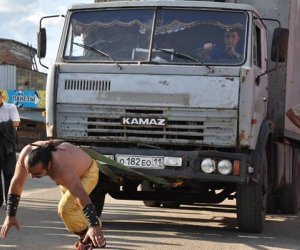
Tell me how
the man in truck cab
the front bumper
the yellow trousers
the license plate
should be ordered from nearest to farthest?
the yellow trousers
the front bumper
the license plate
the man in truck cab

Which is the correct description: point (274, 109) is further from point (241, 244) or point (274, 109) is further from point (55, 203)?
point (55, 203)

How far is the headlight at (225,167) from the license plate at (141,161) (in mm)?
648

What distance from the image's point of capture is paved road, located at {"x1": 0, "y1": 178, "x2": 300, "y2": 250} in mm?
6656

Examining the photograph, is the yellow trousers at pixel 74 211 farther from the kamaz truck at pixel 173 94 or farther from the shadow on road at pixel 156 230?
the kamaz truck at pixel 173 94

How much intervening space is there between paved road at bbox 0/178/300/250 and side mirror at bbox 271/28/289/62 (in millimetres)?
2198

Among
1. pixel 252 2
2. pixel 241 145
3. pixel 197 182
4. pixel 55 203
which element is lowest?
pixel 55 203

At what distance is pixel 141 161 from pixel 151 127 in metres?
0.43

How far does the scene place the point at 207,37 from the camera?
7.44 meters

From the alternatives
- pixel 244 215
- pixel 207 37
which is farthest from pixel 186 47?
pixel 244 215

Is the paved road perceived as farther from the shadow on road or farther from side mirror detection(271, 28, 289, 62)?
side mirror detection(271, 28, 289, 62)

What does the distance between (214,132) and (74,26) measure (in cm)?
225

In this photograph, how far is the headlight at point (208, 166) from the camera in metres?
6.92

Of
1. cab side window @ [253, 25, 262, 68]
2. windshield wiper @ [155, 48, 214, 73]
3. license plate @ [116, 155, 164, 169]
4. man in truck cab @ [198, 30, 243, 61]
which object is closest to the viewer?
license plate @ [116, 155, 164, 169]

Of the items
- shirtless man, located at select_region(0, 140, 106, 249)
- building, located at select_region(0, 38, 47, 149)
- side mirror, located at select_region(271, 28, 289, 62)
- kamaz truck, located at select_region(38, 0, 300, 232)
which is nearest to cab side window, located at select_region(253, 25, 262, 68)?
kamaz truck, located at select_region(38, 0, 300, 232)
